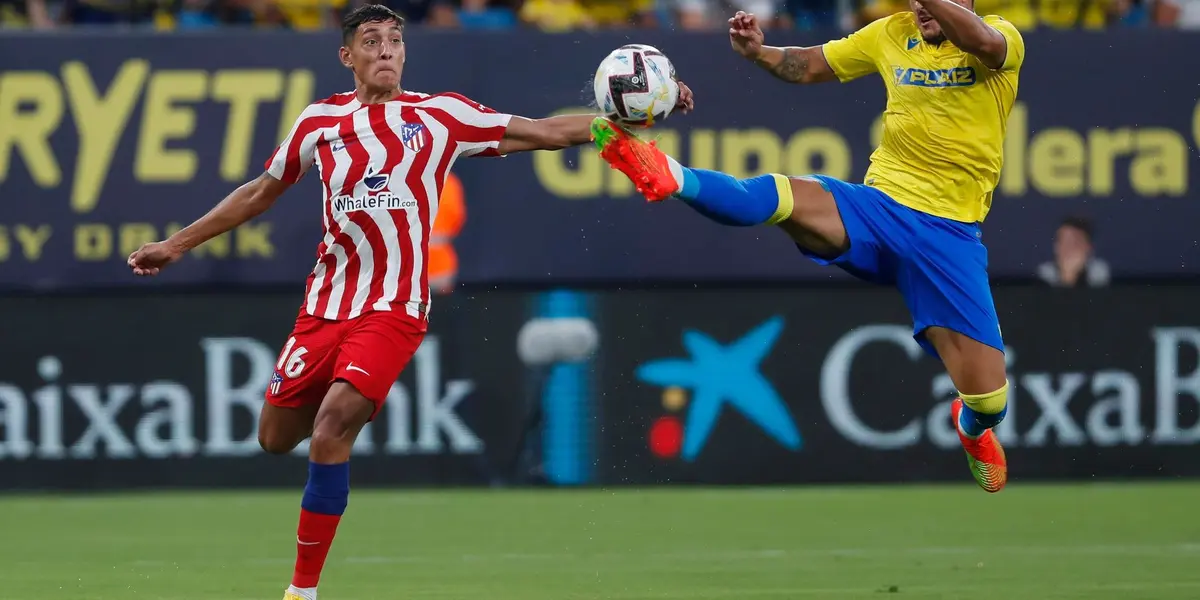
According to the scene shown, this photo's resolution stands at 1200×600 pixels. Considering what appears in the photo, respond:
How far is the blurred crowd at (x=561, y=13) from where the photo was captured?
44.0 feet

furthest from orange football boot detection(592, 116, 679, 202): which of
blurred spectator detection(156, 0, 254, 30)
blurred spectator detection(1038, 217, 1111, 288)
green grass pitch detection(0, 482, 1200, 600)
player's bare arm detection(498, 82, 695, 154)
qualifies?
blurred spectator detection(156, 0, 254, 30)

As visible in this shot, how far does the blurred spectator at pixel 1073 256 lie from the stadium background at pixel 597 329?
14 cm

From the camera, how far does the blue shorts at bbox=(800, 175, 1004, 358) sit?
7.34m

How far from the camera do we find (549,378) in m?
12.0

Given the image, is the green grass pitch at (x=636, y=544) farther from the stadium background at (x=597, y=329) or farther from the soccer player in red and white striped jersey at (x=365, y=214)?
the soccer player in red and white striped jersey at (x=365, y=214)

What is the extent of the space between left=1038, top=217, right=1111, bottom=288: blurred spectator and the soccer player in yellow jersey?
5.28 metres

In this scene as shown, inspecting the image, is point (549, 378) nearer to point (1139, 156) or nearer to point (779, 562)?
point (779, 562)

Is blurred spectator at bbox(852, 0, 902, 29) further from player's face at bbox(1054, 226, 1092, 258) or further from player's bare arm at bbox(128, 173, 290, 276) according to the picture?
player's bare arm at bbox(128, 173, 290, 276)

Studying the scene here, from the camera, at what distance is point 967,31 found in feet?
22.6

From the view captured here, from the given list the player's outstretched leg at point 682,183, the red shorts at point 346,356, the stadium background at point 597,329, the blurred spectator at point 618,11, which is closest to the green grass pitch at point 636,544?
the stadium background at point 597,329

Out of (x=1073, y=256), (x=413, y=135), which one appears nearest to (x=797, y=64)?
(x=413, y=135)

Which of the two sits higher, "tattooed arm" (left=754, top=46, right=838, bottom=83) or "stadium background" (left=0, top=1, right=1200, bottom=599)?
"tattooed arm" (left=754, top=46, right=838, bottom=83)

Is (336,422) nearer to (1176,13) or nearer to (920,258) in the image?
(920,258)

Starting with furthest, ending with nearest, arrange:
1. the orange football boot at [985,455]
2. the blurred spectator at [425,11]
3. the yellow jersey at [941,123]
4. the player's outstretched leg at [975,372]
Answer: the blurred spectator at [425,11] → the orange football boot at [985,455] → the player's outstretched leg at [975,372] → the yellow jersey at [941,123]
